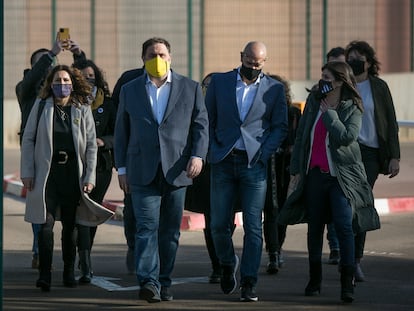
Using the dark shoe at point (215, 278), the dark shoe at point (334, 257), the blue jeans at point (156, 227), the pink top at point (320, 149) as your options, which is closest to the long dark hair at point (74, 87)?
the blue jeans at point (156, 227)

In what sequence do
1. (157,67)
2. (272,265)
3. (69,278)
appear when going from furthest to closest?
(272,265) < (69,278) < (157,67)

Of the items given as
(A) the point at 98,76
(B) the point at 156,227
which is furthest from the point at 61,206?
(A) the point at 98,76

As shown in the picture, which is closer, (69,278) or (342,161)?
(342,161)

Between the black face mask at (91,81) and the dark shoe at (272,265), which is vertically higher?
the black face mask at (91,81)

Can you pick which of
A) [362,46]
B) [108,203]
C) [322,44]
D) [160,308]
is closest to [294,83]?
[322,44]

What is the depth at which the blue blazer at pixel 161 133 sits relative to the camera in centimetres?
990

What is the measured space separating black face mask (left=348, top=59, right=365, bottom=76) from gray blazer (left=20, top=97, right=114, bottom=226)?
213 cm

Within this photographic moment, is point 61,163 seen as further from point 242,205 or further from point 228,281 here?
point 228,281

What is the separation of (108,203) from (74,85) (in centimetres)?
569

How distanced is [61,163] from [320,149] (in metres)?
2.00

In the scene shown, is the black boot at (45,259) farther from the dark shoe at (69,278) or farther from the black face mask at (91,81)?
the black face mask at (91,81)

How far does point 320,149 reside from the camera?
1011 centimetres

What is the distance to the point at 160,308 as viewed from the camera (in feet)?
31.6

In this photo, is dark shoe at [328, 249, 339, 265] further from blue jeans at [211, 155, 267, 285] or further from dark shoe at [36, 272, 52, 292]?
dark shoe at [36, 272, 52, 292]
